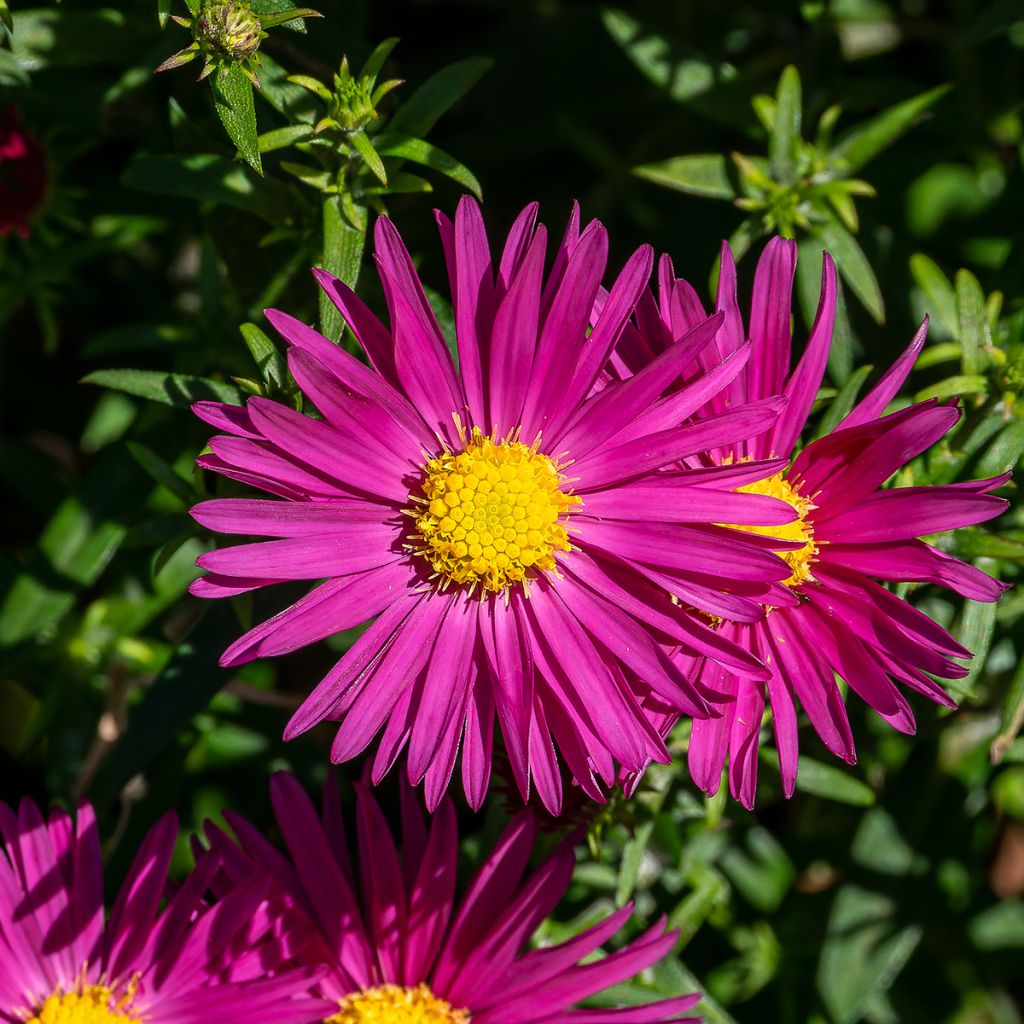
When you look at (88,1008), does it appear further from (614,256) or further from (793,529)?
(614,256)

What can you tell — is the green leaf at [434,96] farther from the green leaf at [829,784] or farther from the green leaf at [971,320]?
the green leaf at [829,784]

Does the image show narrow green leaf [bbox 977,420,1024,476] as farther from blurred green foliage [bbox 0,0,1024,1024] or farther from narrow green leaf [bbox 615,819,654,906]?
narrow green leaf [bbox 615,819,654,906]

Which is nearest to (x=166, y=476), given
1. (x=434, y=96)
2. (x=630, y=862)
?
(x=434, y=96)

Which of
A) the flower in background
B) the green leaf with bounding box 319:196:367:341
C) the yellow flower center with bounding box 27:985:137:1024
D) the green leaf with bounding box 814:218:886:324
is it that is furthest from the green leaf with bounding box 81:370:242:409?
the green leaf with bounding box 814:218:886:324

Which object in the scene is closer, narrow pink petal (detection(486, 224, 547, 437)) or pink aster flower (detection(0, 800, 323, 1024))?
narrow pink petal (detection(486, 224, 547, 437))

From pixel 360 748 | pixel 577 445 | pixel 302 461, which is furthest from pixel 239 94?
pixel 360 748

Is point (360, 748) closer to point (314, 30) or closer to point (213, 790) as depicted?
point (213, 790)
